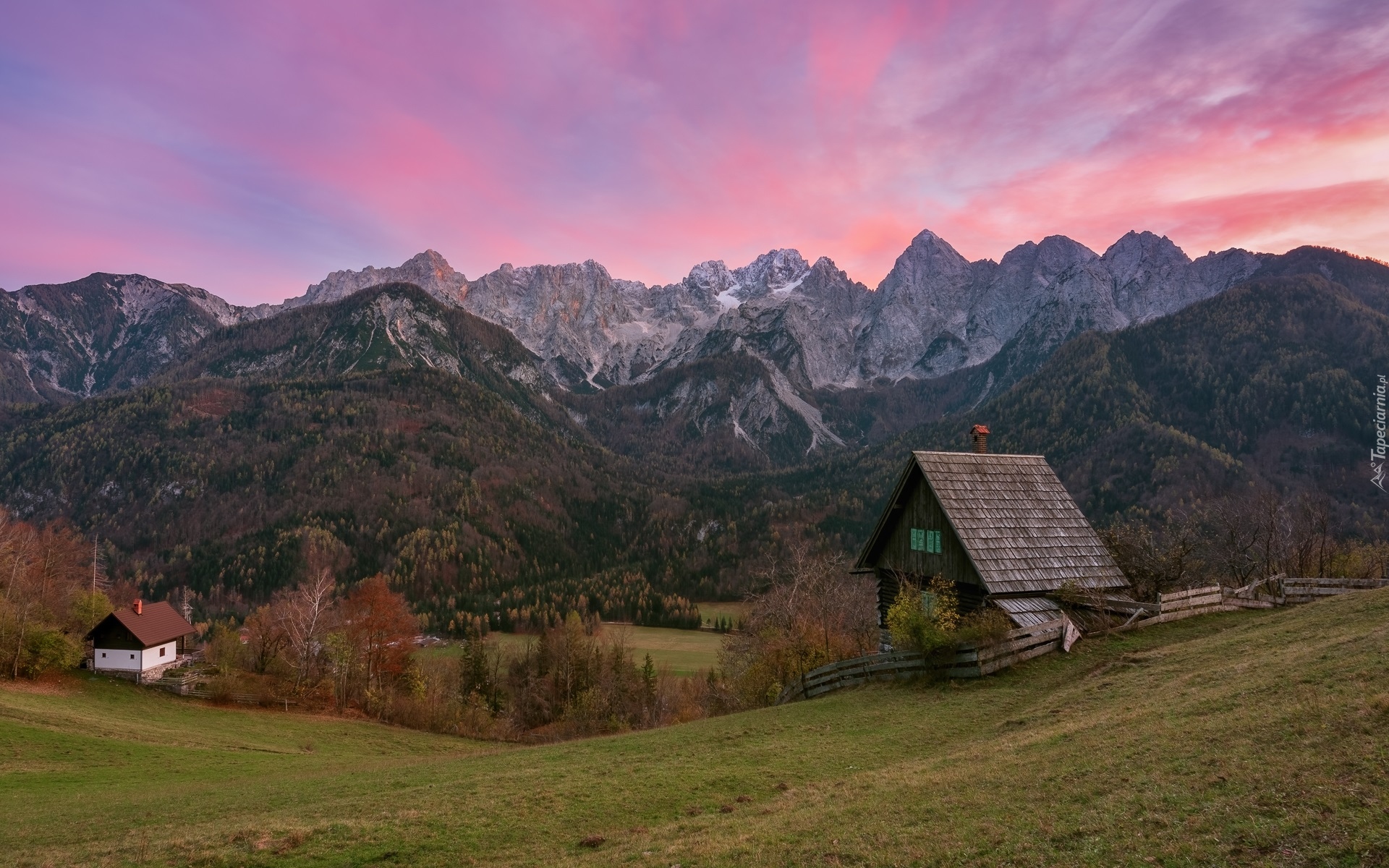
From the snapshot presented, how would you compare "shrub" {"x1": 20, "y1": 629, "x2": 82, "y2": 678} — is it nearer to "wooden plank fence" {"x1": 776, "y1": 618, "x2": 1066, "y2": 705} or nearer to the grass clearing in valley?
"wooden plank fence" {"x1": 776, "y1": 618, "x2": 1066, "y2": 705}

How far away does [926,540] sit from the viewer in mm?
37031

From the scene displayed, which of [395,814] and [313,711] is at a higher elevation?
[395,814]

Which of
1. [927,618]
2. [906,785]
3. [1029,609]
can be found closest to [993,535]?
[1029,609]

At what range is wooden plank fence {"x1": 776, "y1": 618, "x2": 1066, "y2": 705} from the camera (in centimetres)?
2872

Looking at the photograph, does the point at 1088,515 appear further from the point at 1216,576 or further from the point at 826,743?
the point at 826,743

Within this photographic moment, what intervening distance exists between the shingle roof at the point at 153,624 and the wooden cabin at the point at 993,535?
2817 inches

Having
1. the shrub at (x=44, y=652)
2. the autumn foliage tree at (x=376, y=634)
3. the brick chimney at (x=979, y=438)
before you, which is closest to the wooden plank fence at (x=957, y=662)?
the brick chimney at (x=979, y=438)

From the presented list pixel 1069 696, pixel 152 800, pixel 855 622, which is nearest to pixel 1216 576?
pixel 855 622

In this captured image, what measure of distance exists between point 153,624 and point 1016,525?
81.6 metres

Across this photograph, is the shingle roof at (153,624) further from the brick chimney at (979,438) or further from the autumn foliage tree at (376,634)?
the brick chimney at (979,438)

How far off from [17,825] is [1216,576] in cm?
7536

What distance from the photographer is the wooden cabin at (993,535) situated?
3331 centimetres

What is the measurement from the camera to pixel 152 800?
26844 mm

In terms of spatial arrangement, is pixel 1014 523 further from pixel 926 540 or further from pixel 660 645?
pixel 660 645
